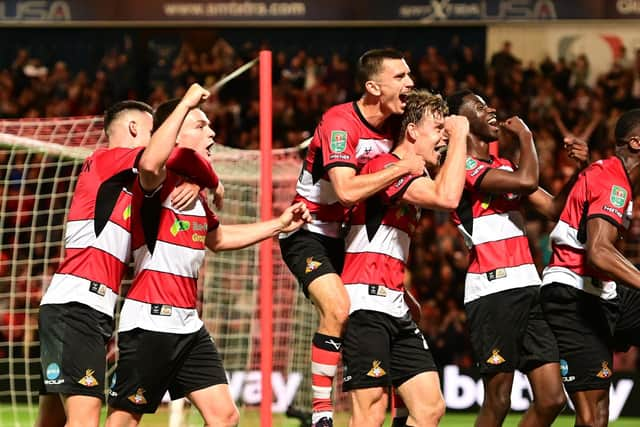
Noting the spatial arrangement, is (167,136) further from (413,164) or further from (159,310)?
(413,164)

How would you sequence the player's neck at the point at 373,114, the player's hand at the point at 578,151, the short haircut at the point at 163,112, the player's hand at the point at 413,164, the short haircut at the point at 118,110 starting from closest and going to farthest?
the short haircut at the point at 163,112, the player's hand at the point at 413,164, the short haircut at the point at 118,110, the player's neck at the point at 373,114, the player's hand at the point at 578,151

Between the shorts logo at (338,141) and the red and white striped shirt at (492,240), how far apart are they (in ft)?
2.68

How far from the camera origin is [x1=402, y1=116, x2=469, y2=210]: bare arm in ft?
19.9

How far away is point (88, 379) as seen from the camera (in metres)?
5.81

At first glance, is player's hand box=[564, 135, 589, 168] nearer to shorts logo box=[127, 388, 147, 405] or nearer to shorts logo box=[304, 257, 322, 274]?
shorts logo box=[304, 257, 322, 274]

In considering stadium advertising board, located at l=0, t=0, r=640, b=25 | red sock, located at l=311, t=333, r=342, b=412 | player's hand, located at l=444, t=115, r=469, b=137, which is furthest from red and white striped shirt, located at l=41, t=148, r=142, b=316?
stadium advertising board, located at l=0, t=0, r=640, b=25

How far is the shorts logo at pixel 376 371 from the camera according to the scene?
20.1ft

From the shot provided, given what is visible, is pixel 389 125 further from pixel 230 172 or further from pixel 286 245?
pixel 230 172

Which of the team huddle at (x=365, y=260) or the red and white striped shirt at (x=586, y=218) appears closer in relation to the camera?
the team huddle at (x=365, y=260)

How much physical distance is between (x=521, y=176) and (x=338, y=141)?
1.10 meters

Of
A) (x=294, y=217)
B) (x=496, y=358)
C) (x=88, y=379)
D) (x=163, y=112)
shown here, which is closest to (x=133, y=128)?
(x=163, y=112)

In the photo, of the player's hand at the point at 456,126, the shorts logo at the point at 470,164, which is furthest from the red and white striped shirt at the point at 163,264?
the shorts logo at the point at 470,164

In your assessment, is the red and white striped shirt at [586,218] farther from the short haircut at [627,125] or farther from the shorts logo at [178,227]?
the shorts logo at [178,227]

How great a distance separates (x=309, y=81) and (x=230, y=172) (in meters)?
7.94
